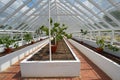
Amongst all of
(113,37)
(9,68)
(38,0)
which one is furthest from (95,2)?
(9,68)

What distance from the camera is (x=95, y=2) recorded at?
35.3 feet

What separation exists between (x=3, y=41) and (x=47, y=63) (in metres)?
6.83

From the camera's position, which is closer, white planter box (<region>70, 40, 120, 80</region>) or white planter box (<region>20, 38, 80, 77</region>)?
white planter box (<region>70, 40, 120, 80</region>)

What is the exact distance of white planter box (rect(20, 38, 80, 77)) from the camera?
222 inches

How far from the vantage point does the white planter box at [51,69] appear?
563 centimetres

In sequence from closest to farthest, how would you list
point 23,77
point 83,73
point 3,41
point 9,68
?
1. point 23,77
2. point 83,73
3. point 9,68
4. point 3,41

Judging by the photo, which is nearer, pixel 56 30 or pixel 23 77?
pixel 23 77

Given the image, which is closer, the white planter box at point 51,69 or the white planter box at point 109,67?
the white planter box at point 109,67

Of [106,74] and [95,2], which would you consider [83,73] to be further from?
[95,2]

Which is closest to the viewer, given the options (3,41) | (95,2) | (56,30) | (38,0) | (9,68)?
(9,68)

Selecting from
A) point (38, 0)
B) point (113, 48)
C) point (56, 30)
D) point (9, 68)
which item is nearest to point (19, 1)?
point (38, 0)

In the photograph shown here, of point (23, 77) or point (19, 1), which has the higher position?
point (19, 1)

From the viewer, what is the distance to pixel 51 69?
5.63m

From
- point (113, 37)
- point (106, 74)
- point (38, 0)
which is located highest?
point (38, 0)
